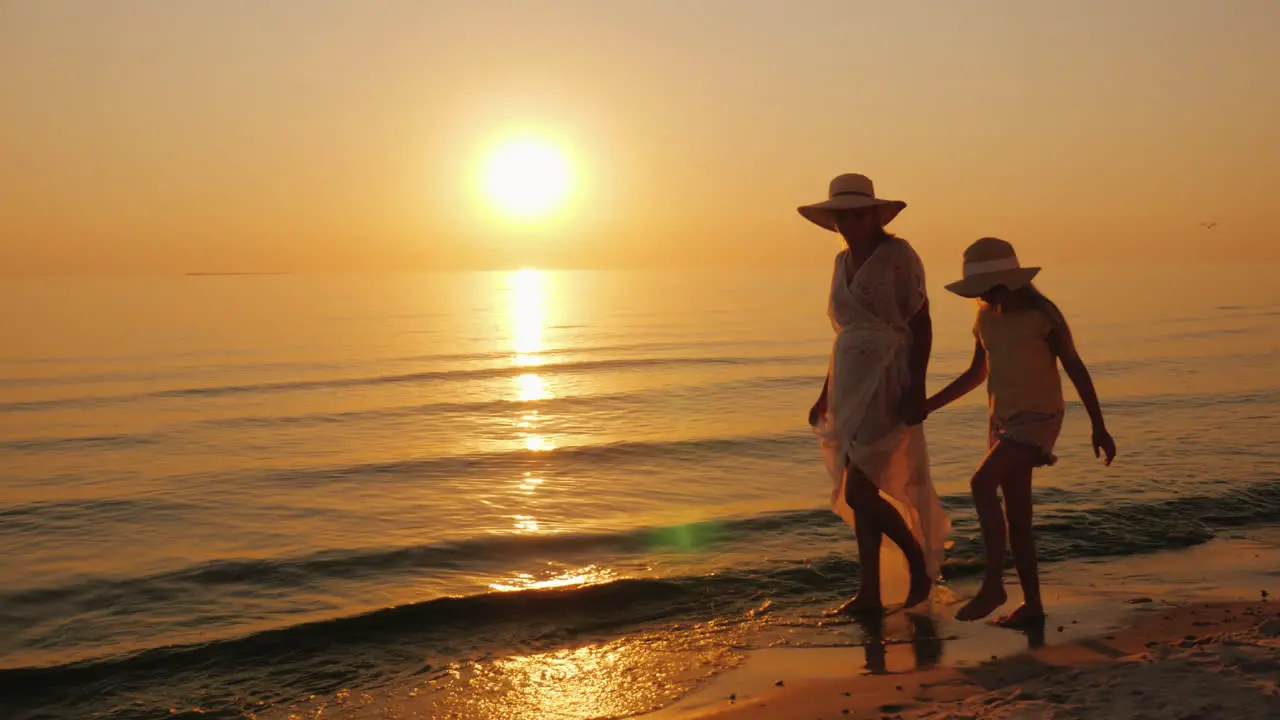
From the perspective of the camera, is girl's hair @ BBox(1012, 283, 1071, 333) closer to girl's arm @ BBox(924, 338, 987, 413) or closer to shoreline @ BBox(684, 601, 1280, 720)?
girl's arm @ BBox(924, 338, 987, 413)

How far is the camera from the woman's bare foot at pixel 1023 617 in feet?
17.5

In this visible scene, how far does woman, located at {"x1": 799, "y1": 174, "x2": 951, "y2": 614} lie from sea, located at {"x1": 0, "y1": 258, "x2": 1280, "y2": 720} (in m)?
0.72

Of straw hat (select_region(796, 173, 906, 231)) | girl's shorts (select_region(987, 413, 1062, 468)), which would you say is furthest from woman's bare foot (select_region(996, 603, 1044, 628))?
straw hat (select_region(796, 173, 906, 231))

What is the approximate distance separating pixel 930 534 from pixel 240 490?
7842mm

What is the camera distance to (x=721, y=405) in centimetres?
1733

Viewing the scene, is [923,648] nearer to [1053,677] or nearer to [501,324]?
[1053,677]

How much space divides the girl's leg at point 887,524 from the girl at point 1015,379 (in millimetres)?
511

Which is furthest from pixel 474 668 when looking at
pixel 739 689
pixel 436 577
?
pixel 436 577

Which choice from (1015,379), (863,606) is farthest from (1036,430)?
(863,606)

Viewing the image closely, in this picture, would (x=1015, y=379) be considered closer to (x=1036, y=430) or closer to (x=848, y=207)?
(x=1036, y=430)

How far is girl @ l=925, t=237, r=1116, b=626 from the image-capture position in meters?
4.89

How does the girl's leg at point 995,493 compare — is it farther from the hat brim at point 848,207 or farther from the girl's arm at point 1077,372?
the hat brim at point 848,207

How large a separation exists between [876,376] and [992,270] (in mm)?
777

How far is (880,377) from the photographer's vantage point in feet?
17.3
